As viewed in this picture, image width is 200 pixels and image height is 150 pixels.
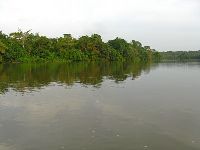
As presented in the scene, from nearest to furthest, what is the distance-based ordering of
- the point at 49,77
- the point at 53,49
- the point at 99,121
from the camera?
the point at 99,121, the point at 49,77, the point at 53,49

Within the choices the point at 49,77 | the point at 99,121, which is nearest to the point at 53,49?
the point at 49,77

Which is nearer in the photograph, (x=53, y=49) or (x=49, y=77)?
(x=49, y=77)

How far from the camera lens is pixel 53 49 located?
93.2 metres

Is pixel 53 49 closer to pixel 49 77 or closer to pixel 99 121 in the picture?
pixel 49 77

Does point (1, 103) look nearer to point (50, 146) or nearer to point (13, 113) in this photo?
point (13, 113)

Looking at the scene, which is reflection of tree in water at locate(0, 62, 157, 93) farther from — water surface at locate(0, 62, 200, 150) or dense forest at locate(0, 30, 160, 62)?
dense forest at locate(0, 30, 160, 62)

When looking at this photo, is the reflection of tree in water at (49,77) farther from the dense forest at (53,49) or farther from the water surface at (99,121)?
the dense forest at (53,49)

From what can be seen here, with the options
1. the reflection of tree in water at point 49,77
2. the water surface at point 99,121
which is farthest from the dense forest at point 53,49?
the water surface at point 99,121

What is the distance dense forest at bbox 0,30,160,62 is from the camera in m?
78.2

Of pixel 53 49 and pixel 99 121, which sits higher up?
pixel 53 49

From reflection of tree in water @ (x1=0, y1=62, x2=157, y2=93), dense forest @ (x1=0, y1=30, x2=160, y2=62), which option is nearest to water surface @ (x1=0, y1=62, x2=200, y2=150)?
reflection of tree in water @ (x1=0, y1=62, x2=157, y2=93)

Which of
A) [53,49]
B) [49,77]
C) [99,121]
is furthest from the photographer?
[53,49]

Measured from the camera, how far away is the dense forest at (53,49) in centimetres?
7825

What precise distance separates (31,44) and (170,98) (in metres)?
68.9
